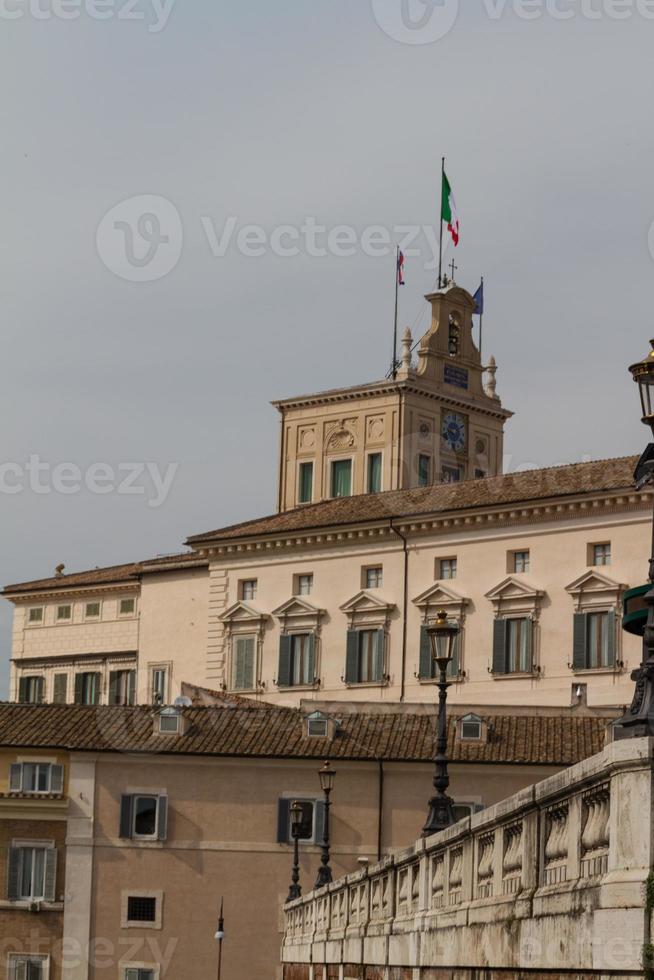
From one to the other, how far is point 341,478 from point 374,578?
2368 centimetres

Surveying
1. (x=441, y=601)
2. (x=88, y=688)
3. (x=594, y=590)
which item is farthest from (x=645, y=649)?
(x=88, y=688)

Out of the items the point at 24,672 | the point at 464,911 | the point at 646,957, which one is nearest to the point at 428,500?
the point at 24,672

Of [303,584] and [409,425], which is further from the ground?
[409,425]

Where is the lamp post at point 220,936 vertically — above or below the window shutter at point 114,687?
below

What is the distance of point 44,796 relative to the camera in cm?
6038

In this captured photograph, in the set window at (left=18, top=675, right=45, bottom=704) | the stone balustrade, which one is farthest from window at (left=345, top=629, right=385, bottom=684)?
the stone balustrade

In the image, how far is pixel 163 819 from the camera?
59312 mm

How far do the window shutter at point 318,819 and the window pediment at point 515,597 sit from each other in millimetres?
10709

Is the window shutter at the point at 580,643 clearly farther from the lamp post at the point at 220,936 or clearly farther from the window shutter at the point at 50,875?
the window shutter at the point at 50,875

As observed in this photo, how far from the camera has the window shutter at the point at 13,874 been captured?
59.7m

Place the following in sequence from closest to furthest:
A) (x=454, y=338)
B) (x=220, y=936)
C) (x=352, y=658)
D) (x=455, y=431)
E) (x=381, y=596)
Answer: (x=220, y=936) → (x=381, y=596) → (x=352, y=658) → (x=455, y=431) → (x=454, y=338)

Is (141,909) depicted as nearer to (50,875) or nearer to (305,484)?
(50,875)

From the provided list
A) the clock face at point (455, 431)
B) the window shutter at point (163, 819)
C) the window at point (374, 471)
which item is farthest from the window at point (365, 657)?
the clock face at point (455, 431)

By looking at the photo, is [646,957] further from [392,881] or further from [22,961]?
[22,961]
